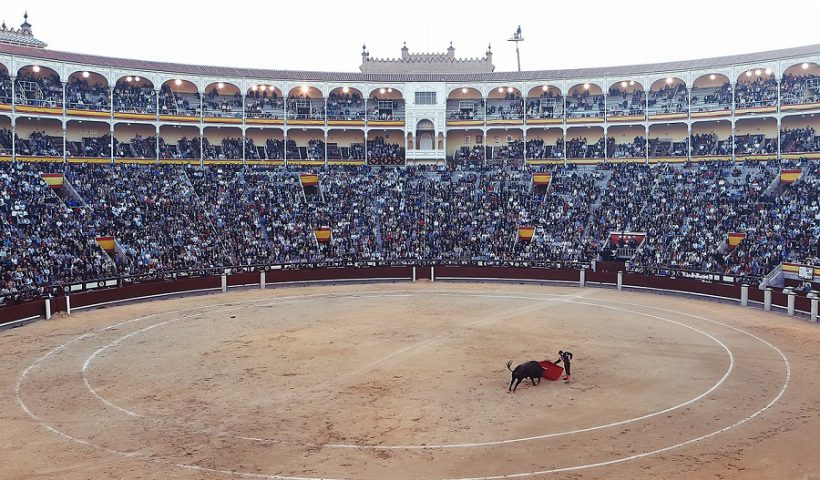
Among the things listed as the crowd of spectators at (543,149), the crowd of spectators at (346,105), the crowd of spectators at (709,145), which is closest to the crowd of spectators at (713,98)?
the crowd of spectators at (709,145)

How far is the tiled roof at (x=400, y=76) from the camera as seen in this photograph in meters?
51.9

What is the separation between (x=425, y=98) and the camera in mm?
61781

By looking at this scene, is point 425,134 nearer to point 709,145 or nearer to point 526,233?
point 526,233

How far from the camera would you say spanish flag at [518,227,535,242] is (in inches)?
1850

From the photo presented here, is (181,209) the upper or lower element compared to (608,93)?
lower

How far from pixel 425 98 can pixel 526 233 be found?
2107 cm

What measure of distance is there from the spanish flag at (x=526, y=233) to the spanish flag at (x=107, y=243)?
27891mm

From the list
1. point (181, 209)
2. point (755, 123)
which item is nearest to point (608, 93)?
point (755, 123)

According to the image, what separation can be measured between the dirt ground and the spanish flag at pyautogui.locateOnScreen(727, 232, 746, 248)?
12.5 metres

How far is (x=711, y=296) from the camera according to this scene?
34656 millimetres

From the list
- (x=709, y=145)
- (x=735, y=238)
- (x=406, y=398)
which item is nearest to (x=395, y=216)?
(x=735, y=238)

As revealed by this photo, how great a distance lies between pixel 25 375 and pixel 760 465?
1955cm

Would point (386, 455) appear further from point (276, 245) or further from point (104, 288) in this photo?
point (276, 245)

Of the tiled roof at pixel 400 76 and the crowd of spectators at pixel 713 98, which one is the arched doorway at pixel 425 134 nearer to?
the tiled roof at pixel 400 76
